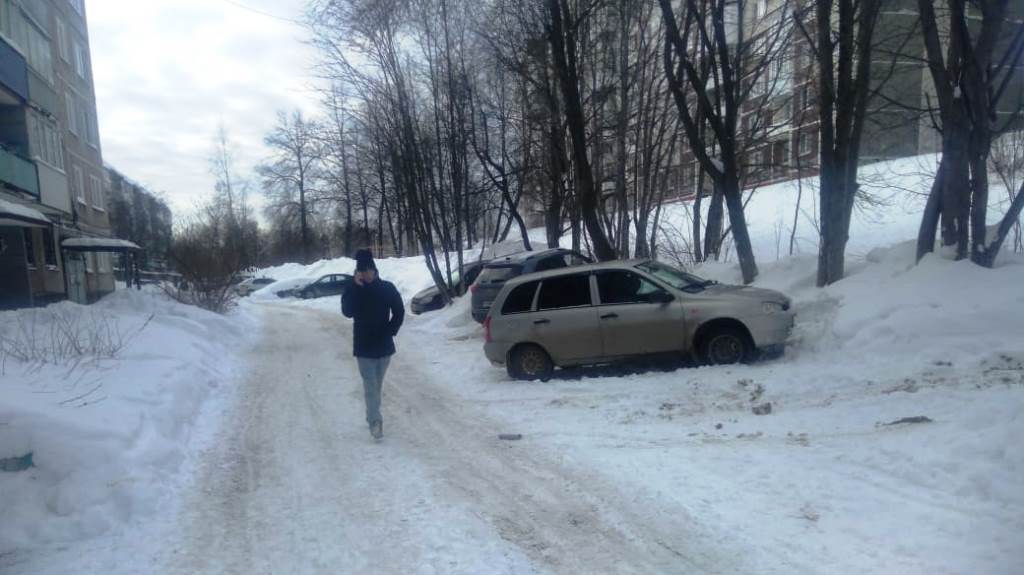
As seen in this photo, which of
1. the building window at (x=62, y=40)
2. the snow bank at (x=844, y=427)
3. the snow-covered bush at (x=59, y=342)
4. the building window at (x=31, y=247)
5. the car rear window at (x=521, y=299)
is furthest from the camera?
the building window at (x=62, y=40)

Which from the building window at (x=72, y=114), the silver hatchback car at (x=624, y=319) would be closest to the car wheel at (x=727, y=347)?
the silver hatchback car at (x=624, y=319)

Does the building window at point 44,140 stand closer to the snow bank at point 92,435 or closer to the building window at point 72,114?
the building window at point 72,114

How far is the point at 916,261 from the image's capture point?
1130 cm

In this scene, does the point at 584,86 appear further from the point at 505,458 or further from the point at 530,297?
the point at 505,458

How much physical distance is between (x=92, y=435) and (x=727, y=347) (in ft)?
24.1

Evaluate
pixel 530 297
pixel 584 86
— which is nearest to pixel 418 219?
pixel 584 86

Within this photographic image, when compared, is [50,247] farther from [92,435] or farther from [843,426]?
[843,426]

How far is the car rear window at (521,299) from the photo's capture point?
1064 centimetres

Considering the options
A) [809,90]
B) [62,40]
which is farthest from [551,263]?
[62,40]

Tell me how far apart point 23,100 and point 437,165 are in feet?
38.8

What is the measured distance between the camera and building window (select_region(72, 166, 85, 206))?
29.3 metres

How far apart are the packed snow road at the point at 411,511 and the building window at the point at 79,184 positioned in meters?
26.0

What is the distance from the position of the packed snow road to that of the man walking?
1.63 ft

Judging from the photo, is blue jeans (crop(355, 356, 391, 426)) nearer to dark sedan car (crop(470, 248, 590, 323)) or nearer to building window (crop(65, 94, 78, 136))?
dark sedan car (crop(470, 248, 590, 323))
